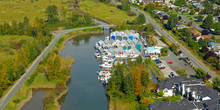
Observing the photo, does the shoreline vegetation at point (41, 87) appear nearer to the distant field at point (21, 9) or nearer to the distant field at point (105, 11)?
the distant field at point (105, 11)

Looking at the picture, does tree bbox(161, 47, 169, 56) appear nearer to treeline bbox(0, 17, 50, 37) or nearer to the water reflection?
the water reflection

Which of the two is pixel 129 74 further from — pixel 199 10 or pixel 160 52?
pixel 199 10

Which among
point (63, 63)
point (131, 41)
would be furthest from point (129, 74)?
point (131, 41)

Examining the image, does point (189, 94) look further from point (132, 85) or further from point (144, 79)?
point (132, 85)

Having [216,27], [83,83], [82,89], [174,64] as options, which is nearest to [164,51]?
[174,64]

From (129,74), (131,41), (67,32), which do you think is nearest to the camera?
(129,74)

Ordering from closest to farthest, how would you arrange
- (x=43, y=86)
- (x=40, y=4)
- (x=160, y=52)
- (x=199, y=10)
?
(x=43, y=86), (x=160, y=52), (x=199, y=10), (x=40, y=4)

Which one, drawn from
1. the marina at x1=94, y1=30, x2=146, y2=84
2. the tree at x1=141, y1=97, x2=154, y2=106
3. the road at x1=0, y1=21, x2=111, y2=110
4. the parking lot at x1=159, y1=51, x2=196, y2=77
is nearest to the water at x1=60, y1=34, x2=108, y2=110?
the marina at x1=94, y1=30, x2=146, y2=84
